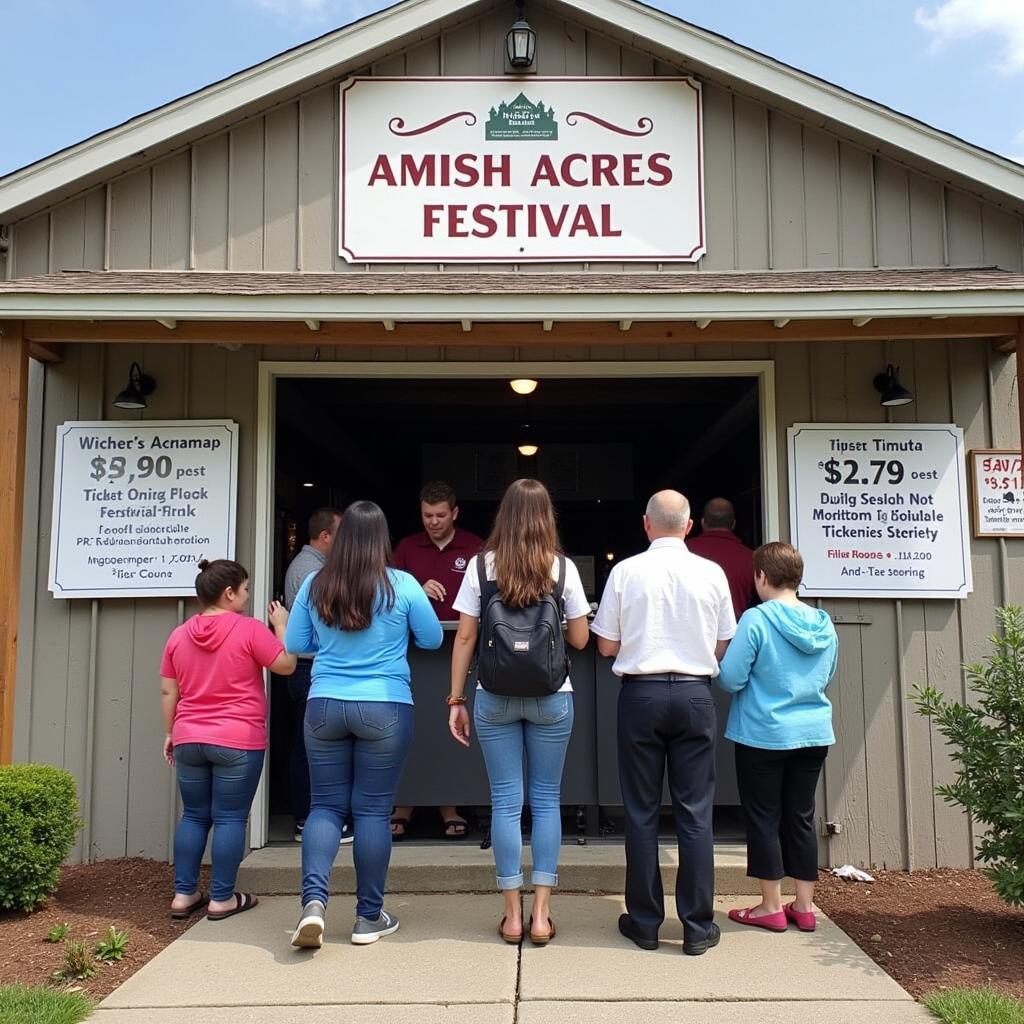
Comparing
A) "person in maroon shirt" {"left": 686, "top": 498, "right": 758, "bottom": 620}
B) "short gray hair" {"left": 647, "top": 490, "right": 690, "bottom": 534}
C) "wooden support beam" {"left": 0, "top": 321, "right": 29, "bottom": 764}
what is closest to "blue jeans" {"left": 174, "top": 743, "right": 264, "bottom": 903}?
"wooden support beam" {"left": 0, "top": 321, "right": 29, "bottom": 764}

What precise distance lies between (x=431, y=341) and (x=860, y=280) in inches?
84.1

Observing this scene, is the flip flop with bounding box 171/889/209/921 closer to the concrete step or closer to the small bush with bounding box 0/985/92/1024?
the concrete step

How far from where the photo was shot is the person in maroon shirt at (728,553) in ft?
16.9

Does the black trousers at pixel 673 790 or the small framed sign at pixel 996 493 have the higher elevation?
the small framed sign at pixel 996 493

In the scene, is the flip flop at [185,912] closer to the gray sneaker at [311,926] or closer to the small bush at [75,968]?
the small bush at [75,968]

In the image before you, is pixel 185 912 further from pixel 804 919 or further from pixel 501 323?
pixel 501 323

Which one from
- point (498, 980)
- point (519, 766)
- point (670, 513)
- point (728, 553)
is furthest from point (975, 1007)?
point (728, 553)

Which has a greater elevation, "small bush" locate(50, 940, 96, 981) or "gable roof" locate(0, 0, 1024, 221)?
"gable roof" locate(0, 0, 1024, 221)

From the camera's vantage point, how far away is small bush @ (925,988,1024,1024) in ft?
10.1

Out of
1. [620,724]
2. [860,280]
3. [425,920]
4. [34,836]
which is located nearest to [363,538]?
[620,724]

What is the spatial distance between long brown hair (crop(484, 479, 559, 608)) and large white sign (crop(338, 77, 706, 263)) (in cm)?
206

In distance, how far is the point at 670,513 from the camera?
3.76 m

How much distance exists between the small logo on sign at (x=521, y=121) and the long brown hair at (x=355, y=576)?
2.59 m

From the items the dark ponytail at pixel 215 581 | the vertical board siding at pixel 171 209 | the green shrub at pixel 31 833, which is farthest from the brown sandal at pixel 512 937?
the vertical board siding at pixel 171 209
